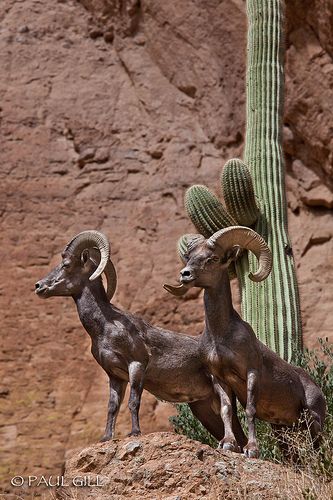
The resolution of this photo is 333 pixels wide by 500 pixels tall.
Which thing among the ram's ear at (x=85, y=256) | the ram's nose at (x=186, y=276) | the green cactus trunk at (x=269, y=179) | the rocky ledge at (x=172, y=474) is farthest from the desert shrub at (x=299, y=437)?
the ram's ear at (x=85, y=256)

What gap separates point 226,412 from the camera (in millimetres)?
8523

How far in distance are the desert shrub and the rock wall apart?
4.36 metres

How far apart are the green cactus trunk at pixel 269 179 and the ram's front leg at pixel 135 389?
233cm

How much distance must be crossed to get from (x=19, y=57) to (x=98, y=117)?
173 cm

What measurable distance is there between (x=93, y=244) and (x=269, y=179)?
124 inches

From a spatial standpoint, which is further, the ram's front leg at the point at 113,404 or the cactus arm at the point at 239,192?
the cactus arm at the point at 239,192

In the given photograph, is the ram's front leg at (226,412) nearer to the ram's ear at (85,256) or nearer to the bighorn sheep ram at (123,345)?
the bighorn sheep ram at (123,345)

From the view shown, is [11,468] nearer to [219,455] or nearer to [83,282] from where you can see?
[83,282]

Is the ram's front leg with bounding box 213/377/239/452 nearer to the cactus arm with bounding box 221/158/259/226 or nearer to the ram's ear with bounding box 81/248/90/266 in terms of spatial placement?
the ram's ear with bounding box 81/248/90/266

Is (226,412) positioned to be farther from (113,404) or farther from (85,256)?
(85,256)

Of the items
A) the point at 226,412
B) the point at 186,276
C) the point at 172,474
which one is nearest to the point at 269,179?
the point at 186,276

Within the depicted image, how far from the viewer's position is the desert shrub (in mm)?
7844

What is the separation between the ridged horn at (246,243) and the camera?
8570mm

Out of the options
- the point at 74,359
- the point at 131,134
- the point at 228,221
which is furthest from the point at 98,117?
the point at 228,221
